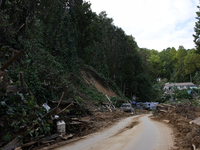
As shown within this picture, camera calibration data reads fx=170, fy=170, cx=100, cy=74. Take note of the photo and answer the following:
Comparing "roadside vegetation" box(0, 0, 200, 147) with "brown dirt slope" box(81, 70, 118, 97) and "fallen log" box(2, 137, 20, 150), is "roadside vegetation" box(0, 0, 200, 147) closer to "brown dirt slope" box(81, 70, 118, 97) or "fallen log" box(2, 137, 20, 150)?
"fallen log" box(2, 137, 20, 150)

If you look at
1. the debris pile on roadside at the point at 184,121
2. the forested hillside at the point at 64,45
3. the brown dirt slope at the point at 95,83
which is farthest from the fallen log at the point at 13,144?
the brown dirt slope at the point at 95,83

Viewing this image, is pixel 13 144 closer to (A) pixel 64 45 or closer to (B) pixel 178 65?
(A) pixel 64 45

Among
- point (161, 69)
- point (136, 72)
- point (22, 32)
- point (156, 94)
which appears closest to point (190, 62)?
point (161, 69)

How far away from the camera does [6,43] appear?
11.9 meters

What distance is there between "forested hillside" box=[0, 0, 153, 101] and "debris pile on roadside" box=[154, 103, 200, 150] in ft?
28.2

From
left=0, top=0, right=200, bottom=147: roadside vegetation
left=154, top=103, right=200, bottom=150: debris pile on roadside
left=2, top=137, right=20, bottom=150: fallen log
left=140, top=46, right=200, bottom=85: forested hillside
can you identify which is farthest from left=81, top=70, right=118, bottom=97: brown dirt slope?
left=140, top=46, right=200, bottom=85: forested hillside

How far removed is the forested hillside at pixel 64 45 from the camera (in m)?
12.1

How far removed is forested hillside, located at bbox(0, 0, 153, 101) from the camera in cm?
1207

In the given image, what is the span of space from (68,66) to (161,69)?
82.6 metres

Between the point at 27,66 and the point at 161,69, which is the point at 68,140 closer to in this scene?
the point at 27,66

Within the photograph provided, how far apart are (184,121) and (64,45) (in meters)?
17.2

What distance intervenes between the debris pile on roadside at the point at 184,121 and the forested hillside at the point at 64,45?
8603 mm

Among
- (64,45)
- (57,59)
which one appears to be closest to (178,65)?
(64,45)

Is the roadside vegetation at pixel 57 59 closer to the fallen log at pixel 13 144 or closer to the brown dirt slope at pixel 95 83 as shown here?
the fallen log at pixel 13 144
